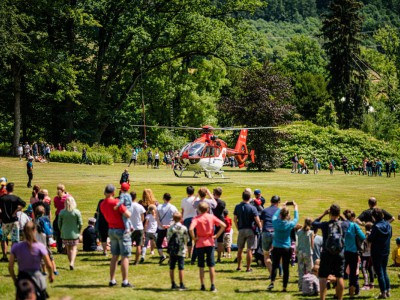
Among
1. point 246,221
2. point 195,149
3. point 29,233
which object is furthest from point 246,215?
point 195,149

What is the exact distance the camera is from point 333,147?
220ft

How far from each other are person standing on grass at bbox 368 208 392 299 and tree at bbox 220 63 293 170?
42968mm

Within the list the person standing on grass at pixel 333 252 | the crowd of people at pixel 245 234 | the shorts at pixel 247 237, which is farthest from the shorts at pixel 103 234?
the person standing on grass at pixel 333 252

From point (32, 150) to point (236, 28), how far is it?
74.7ft

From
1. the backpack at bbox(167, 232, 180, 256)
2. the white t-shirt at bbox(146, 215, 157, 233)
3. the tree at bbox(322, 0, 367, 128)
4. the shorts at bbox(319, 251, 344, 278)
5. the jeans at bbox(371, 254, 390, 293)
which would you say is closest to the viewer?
the shorts at bbox(319, 251, 344, 278)

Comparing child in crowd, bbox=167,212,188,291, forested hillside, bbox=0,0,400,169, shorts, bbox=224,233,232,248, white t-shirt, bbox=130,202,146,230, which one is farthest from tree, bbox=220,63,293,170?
child in crowd, bbox=167,212,188,291

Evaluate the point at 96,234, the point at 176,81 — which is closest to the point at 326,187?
the point at 96,234

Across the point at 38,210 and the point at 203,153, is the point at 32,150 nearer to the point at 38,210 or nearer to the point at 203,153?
the point at 203,153

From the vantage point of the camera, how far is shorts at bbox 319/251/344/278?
42.2 ft

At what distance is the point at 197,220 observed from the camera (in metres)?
13.6

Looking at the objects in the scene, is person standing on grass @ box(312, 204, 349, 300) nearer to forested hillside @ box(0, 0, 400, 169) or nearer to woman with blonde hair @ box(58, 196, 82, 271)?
woman with blonde hair @ box(58, 196, 82, 271)

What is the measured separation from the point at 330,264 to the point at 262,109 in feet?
146

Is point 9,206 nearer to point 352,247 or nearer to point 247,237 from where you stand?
point 247,237

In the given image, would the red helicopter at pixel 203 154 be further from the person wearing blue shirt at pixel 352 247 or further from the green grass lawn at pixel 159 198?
the person wearing blue shirt at pixel 352 247
